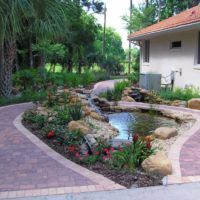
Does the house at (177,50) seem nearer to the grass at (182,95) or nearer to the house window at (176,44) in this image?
the house window at (176,44)

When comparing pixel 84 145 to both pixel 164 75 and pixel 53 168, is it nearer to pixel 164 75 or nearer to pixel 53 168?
pixel 53 168

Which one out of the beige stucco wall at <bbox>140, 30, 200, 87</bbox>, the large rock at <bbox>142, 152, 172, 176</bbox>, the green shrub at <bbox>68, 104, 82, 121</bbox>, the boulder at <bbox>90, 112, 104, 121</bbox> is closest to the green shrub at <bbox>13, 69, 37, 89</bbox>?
the boulder at <bbox>90, 112, 104, 121</bbox>

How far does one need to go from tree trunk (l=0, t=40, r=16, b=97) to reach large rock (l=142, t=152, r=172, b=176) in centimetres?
802

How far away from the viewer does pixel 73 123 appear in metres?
6.47

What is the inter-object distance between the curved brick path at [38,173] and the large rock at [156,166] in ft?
2.13

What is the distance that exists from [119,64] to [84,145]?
102 feet

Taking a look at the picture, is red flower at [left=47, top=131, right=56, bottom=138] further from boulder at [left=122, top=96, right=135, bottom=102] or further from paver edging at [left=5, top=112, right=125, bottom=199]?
boulder at [left=122, top=96, right=135, bottom=102]

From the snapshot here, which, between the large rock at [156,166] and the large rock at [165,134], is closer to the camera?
the large rock at [156,166]

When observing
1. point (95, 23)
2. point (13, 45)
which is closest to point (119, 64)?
point (95, 23)

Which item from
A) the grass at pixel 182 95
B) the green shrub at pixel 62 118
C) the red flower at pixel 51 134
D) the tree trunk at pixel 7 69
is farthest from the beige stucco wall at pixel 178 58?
the red flower at pixel 51 134

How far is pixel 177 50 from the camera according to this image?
1370cm

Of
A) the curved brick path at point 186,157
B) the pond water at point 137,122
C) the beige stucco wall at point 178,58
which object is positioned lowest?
the pond water at point 137,122

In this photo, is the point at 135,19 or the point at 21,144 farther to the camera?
the point at 135,19

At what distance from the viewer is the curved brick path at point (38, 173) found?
144 inches
